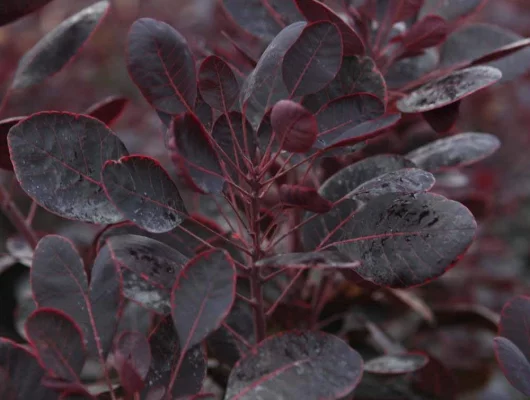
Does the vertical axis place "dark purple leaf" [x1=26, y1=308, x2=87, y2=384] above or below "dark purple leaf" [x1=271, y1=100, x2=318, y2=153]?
below

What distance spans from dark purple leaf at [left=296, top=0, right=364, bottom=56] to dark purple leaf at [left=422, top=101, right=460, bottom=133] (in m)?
0.14

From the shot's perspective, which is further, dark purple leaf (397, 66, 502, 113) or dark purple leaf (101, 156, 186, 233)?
dark purple leaf (397, 66, 502, 113)

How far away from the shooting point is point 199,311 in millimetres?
678

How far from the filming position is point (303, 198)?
68cm

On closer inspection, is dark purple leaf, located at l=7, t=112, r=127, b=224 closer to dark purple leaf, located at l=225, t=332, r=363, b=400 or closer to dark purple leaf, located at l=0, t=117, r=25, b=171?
dark purple leaf, located at l=0, t=117, r=25, b=171

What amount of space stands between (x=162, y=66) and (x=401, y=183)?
32cm

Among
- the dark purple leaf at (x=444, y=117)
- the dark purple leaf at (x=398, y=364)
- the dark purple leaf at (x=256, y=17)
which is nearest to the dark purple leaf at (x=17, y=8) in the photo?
the dark purple leaf at (x=256, y=17)

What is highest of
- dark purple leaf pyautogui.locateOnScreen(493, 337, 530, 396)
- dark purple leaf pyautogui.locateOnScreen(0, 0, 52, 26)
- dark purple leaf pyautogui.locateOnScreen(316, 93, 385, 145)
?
dark purple leaf pyautogui.locateOnScreen(0, 0, 52, 26)

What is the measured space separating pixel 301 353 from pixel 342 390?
7 centimetres

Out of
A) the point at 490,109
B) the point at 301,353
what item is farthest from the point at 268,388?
the point at 490,109

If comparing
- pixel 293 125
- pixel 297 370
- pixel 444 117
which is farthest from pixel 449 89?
pixel 297 370

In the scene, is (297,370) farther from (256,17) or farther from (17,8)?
(17,8)

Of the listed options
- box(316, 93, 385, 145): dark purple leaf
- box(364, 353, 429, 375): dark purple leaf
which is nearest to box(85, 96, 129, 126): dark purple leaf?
box(316, 93, 385, 145): dark purple leaf

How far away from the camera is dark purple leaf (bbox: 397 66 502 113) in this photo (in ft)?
2.62
